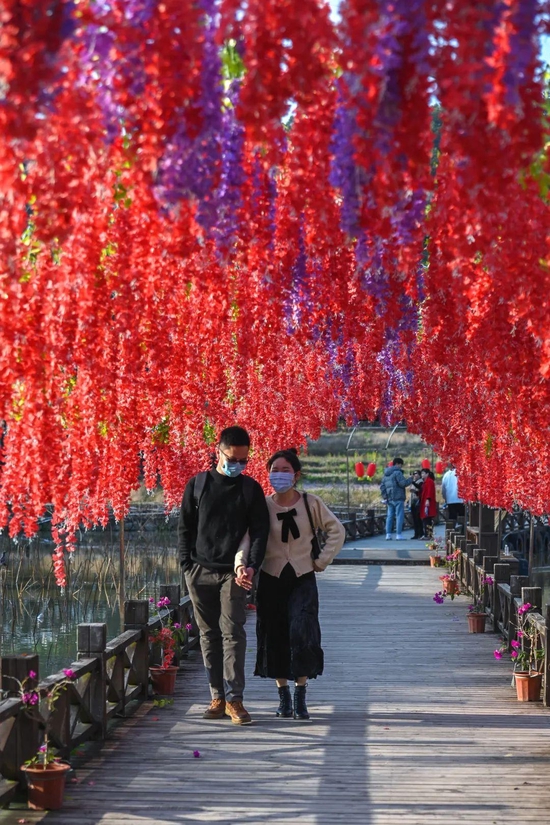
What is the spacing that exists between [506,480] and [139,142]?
9.02 m

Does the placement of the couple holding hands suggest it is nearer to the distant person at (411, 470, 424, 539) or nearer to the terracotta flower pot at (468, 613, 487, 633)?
the terracotta flower pot at (468, 613, 487, 633)

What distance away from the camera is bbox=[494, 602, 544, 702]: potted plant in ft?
24.5

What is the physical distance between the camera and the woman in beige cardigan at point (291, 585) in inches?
262

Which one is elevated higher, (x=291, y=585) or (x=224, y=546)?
(x=224, y=546)

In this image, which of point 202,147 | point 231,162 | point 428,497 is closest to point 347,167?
point 202,147

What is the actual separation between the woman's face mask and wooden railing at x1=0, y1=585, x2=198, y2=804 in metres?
1.26

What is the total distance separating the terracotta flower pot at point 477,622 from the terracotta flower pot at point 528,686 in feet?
10.8

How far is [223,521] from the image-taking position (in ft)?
21.4

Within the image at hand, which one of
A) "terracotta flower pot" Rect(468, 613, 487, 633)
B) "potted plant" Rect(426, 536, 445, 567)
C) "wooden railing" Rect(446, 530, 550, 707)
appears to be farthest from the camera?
"potted plant" Rect(426, 536, 445, 567)

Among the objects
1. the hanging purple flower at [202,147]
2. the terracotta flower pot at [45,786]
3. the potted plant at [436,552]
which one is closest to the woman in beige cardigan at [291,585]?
the terracotta flower pot at [45,786]

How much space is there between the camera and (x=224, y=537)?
6.53m

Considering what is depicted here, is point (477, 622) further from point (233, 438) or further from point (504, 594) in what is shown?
point (233, 438)

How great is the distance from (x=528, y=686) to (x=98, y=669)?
9.46 feet

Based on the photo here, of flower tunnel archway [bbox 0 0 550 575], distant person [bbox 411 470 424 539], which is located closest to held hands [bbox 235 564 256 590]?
flower tunnel archway [bbox 0 0 550 575]
